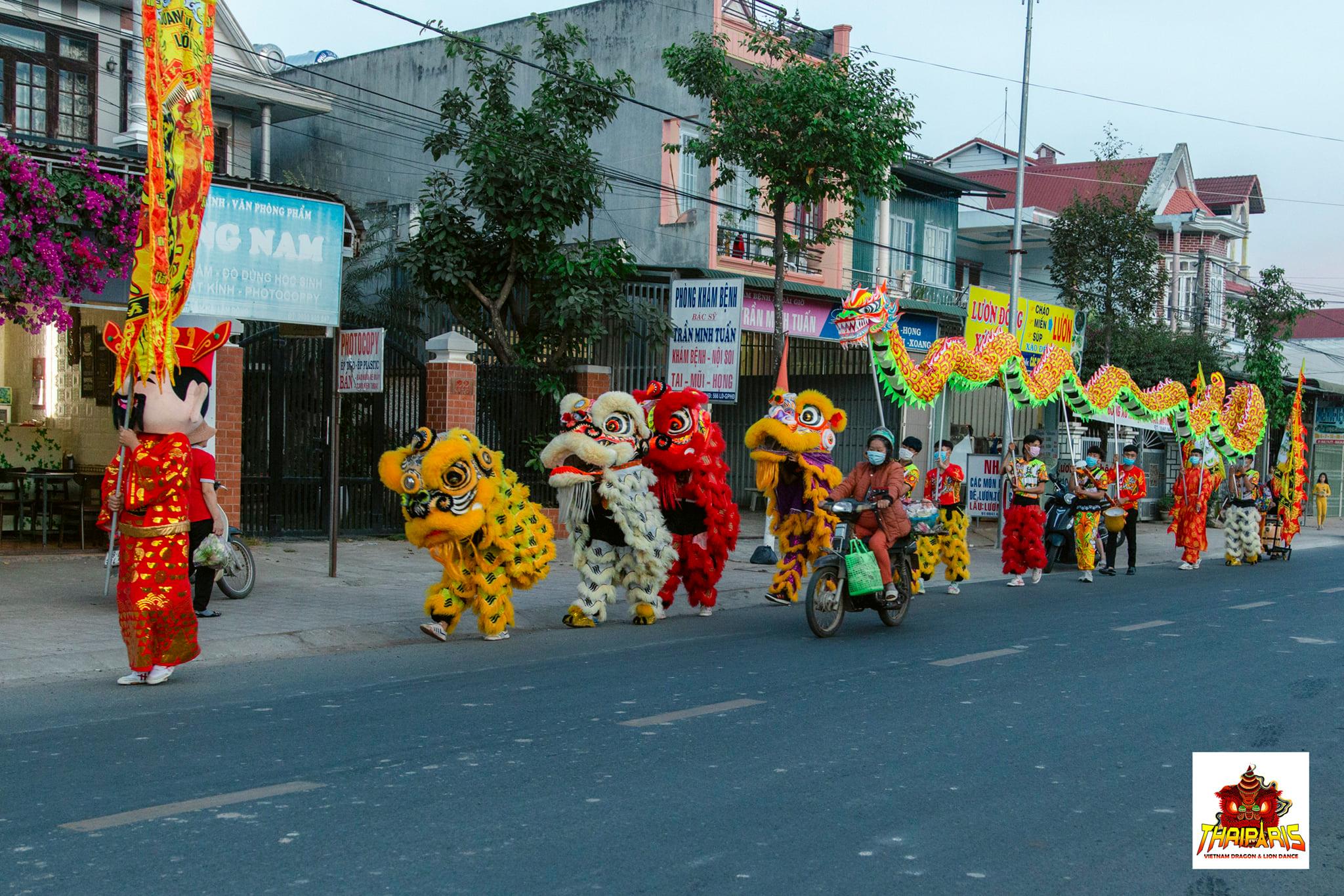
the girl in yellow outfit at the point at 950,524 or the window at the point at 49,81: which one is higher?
the window at the point at 49,81

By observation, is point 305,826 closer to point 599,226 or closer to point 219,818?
point 219,818

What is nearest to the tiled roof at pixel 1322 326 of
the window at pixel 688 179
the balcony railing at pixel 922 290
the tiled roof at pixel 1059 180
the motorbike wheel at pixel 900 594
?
the tiled roof at pixel 1059 180

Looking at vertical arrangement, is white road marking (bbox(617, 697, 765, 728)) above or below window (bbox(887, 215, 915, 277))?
below

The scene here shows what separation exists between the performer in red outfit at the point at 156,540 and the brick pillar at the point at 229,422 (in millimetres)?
6042

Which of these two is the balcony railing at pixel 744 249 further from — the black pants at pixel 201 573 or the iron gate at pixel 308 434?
the black pants at pixel 201 573

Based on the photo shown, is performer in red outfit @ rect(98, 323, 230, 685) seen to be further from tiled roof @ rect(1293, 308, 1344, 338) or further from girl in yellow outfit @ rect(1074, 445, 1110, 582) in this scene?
tiled roof @ rect(1293, 308, 1344, 338)

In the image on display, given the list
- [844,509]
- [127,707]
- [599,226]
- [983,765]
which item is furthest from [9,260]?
[599,226]

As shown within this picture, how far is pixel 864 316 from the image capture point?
13.7m

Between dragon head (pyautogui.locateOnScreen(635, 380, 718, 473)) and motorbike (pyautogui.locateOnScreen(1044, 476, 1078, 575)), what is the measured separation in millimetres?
8054

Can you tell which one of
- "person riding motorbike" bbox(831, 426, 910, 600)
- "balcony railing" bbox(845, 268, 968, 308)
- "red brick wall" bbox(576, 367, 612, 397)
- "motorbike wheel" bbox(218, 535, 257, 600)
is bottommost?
"motorbike wheel" bbox(218, 535, 257, 600)

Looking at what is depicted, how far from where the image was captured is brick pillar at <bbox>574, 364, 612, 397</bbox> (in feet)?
56.9

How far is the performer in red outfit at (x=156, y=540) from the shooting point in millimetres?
7496

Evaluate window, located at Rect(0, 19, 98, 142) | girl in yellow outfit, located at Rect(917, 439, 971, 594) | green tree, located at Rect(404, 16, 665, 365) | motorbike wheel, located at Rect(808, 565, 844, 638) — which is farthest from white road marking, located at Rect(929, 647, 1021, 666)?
window, located at Rect(0, 19, 98, 142)

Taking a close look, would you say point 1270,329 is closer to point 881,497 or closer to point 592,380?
point 592,380
